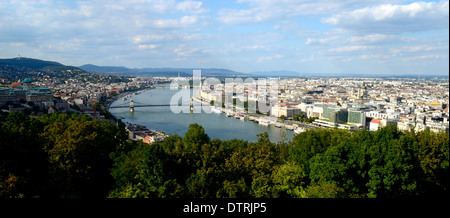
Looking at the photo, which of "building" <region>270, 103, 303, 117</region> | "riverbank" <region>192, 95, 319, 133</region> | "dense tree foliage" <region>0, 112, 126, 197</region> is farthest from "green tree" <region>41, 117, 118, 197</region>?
"building" <region>270, 103, 303, 117</region>

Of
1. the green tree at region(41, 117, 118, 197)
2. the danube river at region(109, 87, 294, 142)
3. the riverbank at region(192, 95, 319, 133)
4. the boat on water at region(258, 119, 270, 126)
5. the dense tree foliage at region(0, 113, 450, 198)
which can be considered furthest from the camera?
the boat on water at region(258, 119, 270, 126)

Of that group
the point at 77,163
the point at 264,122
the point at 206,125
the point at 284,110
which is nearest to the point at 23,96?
the point at 206,125

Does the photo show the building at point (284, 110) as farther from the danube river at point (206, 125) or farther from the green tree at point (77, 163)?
the green tree at point (77, 163)

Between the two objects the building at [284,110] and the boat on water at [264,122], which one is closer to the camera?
the boat on water at [264,122]

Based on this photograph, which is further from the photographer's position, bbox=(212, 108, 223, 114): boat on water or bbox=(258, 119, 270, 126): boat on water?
bbox=(212, 108, 223, 114): boat on water

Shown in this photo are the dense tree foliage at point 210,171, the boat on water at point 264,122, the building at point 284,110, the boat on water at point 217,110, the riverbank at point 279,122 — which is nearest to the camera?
the dense tree foliage at point 210,171

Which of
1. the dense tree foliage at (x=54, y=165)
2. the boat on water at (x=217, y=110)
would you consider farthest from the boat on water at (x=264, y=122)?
the dense tree foliage at (x=54, y=165)

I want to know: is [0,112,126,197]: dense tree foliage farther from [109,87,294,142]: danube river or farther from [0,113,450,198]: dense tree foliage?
[109,87,294,142]: danube river

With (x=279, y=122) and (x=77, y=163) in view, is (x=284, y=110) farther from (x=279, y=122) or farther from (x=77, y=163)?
(x=77, y=163)
